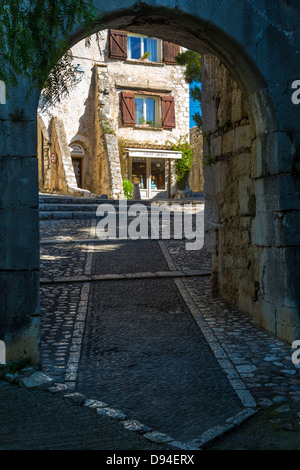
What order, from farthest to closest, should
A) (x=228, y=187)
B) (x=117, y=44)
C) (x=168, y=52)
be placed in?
(x=168, y=52), (x=117, y=44), (x=228, y=187)

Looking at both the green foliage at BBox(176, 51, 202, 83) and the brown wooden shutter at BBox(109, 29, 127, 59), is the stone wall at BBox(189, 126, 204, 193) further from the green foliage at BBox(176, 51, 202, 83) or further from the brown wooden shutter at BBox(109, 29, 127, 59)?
the green foliage at BBox(176, 51, 202, 83)

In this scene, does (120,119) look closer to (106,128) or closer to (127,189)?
(106,128)

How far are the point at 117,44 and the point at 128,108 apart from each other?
296 centimetres

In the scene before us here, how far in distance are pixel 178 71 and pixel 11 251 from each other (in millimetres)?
21202

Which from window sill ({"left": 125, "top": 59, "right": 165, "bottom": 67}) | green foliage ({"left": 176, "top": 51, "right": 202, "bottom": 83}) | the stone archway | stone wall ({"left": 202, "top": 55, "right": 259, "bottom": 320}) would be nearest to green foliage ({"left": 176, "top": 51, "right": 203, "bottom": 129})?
green foliage ({"left": 176, "top": 51, "right": 202, "bottom": 83})

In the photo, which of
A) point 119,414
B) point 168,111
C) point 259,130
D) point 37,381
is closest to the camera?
point 119,414

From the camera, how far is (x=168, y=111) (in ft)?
74.7

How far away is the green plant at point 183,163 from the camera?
75.4 ft

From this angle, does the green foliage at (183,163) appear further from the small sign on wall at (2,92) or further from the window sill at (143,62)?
the small sign on wall at (2,92)

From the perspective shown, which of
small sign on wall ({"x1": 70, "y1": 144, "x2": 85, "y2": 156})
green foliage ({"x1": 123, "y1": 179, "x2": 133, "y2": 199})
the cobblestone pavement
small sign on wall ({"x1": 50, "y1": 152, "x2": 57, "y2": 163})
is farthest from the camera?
small sign on wall ({"x1": 70, "y1": 144, "x2": 85, "y2": 156})

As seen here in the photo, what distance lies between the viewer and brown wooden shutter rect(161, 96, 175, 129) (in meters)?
22.6

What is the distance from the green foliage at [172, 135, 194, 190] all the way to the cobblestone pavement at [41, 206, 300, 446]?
15578mm

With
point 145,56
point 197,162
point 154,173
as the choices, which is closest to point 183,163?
point 154,173

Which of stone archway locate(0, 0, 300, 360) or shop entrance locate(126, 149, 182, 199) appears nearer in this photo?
stone archway locate(0, 0, 300, 360)
